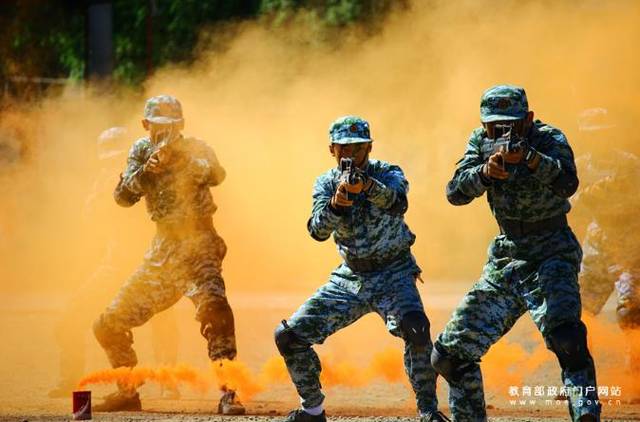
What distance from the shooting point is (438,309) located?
653 inches

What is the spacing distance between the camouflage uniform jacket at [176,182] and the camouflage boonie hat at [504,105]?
131 inches

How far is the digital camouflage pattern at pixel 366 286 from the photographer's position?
7980 millimetres

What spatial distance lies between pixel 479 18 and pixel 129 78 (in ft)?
36.0

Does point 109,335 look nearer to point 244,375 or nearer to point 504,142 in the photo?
point 244,375

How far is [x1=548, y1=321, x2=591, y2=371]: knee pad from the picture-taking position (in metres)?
6.84

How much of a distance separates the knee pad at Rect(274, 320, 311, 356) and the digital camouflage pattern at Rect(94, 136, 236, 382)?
6.48 feet

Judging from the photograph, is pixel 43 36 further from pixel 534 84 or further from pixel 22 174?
pixel 534 84

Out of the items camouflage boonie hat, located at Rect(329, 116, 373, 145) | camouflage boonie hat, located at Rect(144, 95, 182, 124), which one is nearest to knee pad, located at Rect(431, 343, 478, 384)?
camouflage boonie hat, located at Rect(329, 116, 373, 145)

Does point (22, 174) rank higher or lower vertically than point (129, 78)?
lower

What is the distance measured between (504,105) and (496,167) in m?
0.45

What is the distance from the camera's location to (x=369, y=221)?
8133 millimetres

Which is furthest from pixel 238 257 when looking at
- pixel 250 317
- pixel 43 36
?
pixel 43 36

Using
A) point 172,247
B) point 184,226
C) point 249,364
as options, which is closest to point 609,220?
point 184,226

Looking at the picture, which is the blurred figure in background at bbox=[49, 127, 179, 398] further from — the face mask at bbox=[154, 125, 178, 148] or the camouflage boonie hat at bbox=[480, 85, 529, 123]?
the camouflage boonie hat at bbox=[480, 85, 529, 123]
